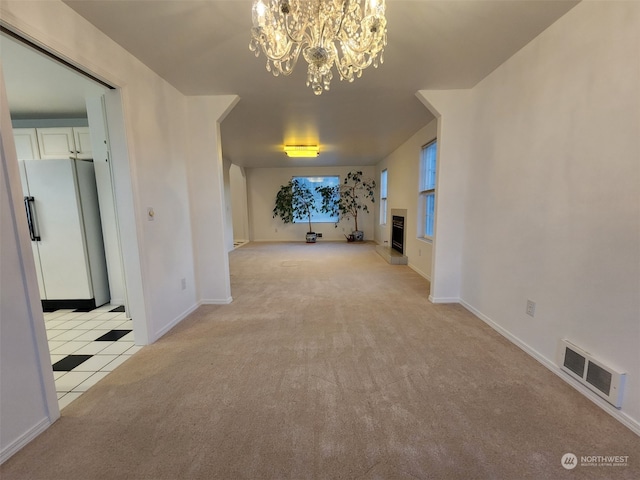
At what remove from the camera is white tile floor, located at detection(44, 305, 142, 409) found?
5.79 ft

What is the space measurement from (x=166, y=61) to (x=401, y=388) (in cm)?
298

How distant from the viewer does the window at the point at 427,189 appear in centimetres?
416

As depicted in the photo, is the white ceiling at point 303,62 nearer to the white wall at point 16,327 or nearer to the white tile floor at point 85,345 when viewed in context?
the white wall at point 16,327

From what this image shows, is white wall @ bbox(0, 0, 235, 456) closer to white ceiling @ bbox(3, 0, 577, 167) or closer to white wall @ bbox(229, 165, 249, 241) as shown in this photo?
white ceiling @ bbox(3, 0, 577, 167)

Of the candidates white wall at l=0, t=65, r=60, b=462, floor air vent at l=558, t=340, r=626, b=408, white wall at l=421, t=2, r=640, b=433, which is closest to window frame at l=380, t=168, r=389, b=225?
white wall at l=421, t=2, r=640, b=433

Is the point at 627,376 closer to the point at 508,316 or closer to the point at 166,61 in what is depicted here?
the point at 508,316

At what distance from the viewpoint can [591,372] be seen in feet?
5.00

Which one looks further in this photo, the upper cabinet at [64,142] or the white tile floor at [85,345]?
the upper cabinet at [64,142]

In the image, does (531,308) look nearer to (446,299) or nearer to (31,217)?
(446,299)

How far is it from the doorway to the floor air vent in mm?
3087

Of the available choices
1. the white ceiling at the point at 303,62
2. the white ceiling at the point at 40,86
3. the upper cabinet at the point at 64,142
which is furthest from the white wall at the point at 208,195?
the upper cabinet at the point at 64,142

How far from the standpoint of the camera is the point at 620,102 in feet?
4.51

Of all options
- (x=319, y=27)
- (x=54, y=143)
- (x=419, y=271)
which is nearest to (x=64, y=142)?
(x=54, y=143)

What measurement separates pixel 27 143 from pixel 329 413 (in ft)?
13.9
